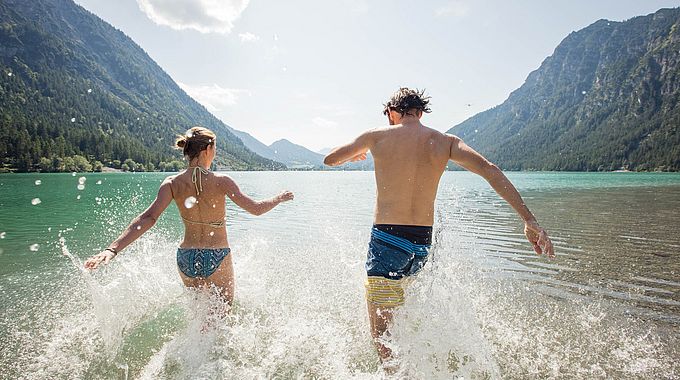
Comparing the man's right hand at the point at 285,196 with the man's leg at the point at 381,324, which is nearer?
the man's leg at the point at 381,324

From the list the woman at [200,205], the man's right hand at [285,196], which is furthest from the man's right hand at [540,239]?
the woman at [200,205]

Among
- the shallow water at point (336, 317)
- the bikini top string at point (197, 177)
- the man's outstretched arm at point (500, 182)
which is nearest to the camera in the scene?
the man's outstretched arm at point (500, 182)

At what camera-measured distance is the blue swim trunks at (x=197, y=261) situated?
196 inches

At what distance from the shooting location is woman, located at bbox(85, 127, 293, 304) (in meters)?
4.89

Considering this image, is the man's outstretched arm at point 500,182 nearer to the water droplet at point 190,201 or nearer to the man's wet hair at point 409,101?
the man's wet hair at point 409,101

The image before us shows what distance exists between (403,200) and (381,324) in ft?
4.42

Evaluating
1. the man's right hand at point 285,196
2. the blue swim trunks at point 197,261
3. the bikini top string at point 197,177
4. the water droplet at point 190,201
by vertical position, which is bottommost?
the blue swim trunks at point 197,261

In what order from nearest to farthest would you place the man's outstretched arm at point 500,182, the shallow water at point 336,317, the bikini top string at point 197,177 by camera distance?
the man's outstretched arm at point 500,182
the shallow water at point 336,317
the bikini top string at point 197,177

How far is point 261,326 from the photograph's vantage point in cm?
609

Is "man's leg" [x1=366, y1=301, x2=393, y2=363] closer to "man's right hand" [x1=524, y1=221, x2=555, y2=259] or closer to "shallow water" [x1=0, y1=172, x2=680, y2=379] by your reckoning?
"shallow water" [x1=0, y1=172, x2=680, y2=379]

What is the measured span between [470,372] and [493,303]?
129 inches

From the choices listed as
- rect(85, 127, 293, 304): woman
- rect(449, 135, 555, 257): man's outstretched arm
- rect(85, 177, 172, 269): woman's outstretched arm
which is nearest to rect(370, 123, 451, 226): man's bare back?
rect(449, 135, 555, 257): man's outstretched arm

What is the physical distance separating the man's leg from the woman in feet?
6.21

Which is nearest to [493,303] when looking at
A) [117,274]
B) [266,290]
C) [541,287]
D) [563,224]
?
[541,287]
